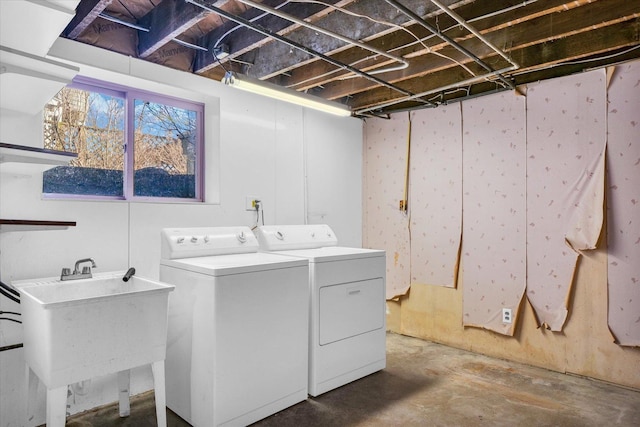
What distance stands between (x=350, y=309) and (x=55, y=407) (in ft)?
5.80

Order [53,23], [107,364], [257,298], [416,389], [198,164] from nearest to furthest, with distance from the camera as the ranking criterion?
[53,23] < [107,364] < [257,298] < [416,389] < [198,164]

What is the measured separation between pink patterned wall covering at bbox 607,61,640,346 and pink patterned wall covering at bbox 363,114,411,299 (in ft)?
5.46

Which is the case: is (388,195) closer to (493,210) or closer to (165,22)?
(493,210)

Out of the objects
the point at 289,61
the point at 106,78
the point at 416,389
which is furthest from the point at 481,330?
the point at 106,78

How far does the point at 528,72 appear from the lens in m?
3.18

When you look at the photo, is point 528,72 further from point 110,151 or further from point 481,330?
point 110,151

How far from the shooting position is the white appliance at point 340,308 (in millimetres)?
2643

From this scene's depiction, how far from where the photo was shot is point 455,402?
8.48ft

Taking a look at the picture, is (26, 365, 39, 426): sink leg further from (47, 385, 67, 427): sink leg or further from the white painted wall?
(47, 385, 67, 427): sink leg

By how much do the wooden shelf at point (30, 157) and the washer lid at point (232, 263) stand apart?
2.75ft

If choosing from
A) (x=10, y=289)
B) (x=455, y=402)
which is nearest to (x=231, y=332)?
(x=10, y=289)

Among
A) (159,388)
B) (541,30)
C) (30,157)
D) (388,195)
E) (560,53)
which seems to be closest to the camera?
(30,157)

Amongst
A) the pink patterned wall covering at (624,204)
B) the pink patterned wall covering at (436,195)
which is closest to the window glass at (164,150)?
the pink patterned wall covering at (436,195)

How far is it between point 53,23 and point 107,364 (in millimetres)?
1424
